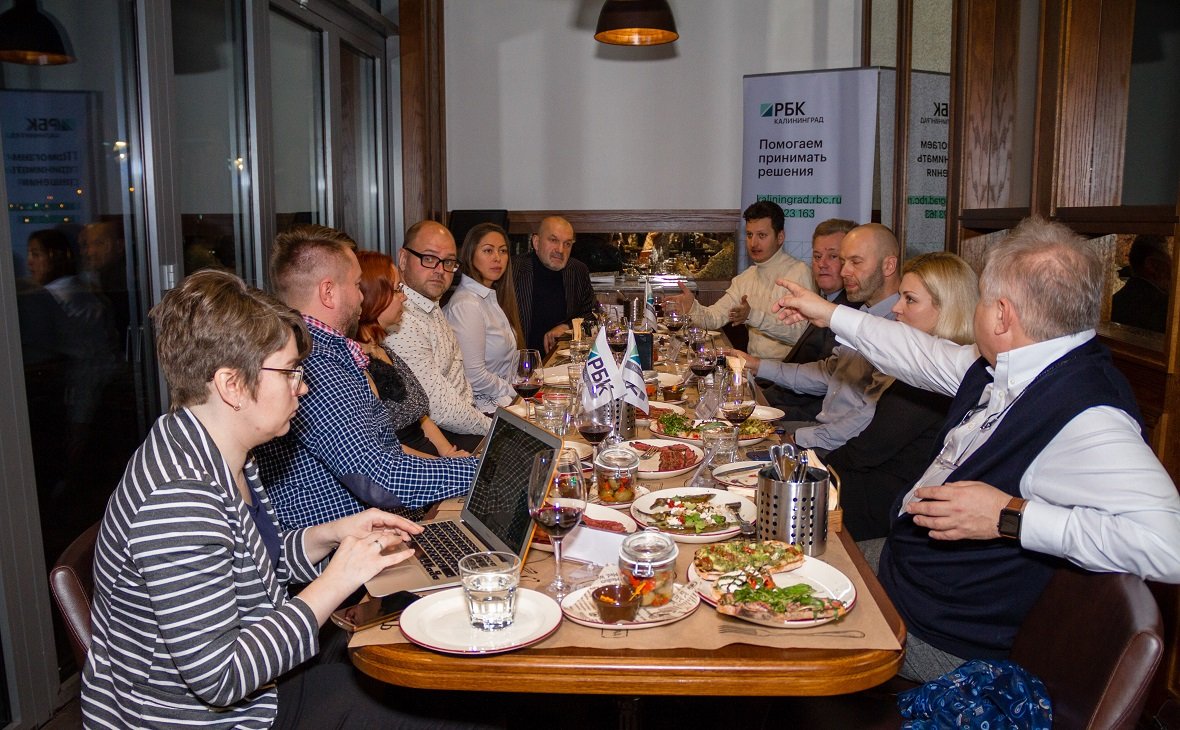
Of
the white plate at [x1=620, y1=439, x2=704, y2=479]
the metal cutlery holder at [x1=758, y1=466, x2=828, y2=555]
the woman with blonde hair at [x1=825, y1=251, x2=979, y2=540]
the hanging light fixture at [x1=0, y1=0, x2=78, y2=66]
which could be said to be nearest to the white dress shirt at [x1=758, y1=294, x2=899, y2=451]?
the woman with blonde hair at [x1=825, y1=251, x2=979, y2=540]

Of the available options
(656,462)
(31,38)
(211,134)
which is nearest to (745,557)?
(656,462)

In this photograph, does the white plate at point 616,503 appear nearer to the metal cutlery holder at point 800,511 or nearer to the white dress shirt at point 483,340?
the metal cutlery holder at point 800,511

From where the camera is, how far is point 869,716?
1873mm

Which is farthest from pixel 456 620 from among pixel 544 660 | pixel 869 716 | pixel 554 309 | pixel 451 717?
pixel 554 309

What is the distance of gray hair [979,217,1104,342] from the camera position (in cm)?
196

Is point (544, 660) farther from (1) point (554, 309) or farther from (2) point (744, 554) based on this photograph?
(1) point (554, 309)

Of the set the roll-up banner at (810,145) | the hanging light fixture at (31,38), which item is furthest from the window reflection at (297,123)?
the roll-up banner at (810,145)

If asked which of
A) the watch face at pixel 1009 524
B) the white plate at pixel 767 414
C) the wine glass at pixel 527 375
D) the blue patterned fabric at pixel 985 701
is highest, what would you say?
the wine glass at pixel 527 375

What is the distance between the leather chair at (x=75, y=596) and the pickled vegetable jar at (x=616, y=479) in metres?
1.06

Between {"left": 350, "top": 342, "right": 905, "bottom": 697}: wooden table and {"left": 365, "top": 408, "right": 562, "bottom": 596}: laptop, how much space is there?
242 millimetres

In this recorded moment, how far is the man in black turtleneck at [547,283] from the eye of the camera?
6469 mm

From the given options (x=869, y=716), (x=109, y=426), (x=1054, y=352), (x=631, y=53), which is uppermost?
(x=631, y=53)

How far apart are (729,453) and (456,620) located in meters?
1.12

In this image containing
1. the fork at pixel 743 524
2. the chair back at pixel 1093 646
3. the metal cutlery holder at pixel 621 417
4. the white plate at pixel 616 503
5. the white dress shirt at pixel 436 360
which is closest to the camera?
the chair back at pixel 1093 646
